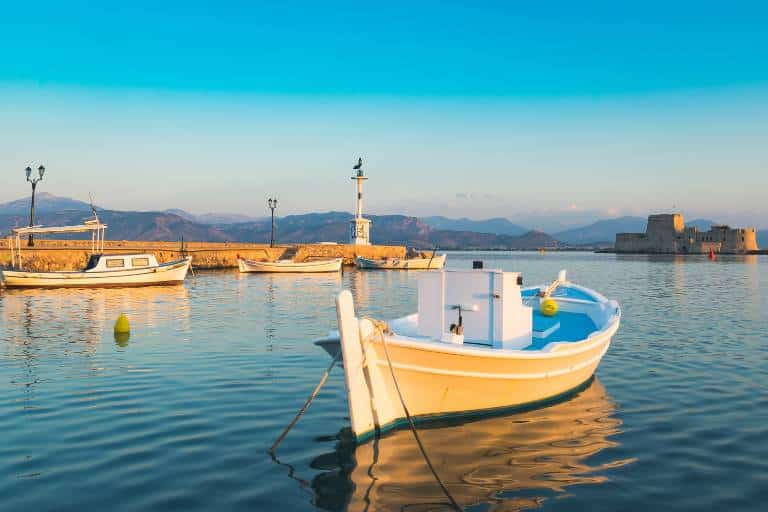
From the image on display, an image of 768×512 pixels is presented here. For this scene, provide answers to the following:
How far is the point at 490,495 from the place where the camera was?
7301 millimetres

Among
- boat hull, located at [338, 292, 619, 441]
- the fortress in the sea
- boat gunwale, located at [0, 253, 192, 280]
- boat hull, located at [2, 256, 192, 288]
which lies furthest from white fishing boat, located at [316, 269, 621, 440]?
the fortress in the sea

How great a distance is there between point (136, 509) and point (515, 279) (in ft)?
25.1

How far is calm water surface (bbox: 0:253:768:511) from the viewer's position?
7.27m

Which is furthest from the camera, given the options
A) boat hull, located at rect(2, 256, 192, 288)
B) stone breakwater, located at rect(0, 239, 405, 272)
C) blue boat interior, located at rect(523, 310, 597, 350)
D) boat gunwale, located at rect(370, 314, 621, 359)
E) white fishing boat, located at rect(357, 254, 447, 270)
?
white fishing boat, located at rect(357, 254, 447, 270)

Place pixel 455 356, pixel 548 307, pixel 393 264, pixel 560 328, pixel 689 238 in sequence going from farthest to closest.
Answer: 1. pixel 689 238
2. pixel 393 264
3. pixel 548 307
4. pixel 560 328
5. pixel 455 356

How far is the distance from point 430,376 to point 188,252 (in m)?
61.3

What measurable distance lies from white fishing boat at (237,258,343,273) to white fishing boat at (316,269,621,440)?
47.4 meters

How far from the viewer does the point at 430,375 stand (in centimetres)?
941

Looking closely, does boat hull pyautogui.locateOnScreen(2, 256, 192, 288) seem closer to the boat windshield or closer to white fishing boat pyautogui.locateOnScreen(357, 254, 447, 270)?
the boat windshield

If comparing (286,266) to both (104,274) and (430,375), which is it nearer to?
(104,274)

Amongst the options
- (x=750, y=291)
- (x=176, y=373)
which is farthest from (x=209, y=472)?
(x=750, y=291)

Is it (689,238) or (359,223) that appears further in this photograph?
(689,238)

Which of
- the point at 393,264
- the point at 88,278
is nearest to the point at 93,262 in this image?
the point at 88,278

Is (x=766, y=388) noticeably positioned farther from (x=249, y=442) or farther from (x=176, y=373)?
(x=176, y=373)
